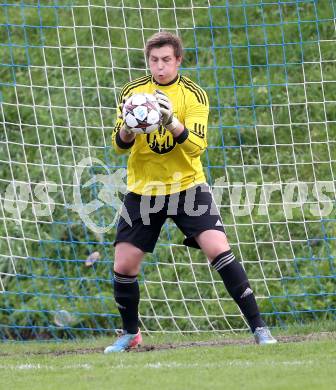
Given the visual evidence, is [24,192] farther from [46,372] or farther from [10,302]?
[46,372]

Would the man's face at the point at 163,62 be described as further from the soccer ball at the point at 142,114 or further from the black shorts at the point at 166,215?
the black shorts at the point at 166,215

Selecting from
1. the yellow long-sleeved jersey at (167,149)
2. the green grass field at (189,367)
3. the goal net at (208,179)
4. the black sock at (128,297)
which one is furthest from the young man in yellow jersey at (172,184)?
the goal net at (208,179)

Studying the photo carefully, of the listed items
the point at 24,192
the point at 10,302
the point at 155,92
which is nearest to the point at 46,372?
the point at 155,92

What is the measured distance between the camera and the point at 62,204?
9.88 m

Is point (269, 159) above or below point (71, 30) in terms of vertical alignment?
below

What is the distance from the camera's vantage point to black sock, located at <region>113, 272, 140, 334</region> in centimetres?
718

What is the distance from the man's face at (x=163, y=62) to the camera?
6758 mm

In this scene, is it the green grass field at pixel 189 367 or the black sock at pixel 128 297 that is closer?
the green grass field at pixel 189 367

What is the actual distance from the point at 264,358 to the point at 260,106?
378 cm

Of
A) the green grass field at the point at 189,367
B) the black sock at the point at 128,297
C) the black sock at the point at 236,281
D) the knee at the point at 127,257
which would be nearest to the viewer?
the green grass field at the point at 189,367

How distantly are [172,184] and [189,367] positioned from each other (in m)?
1.29

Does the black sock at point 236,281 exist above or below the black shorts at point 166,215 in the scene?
below

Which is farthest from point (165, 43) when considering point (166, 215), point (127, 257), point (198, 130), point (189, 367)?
point (189, 367)

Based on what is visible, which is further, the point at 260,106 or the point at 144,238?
the point at 260,106
